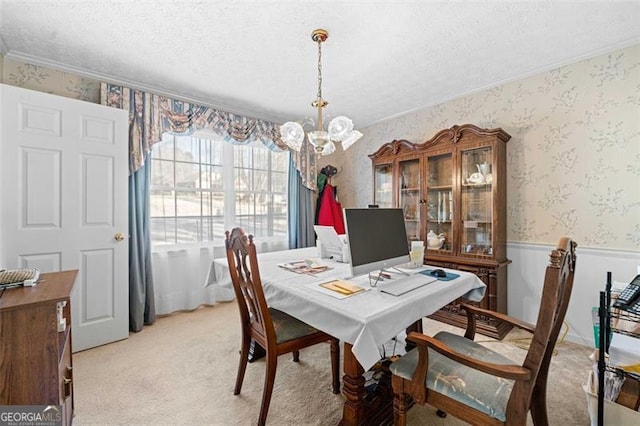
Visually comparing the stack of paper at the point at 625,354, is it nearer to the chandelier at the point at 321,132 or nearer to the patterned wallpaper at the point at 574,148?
the patterned wallpaper at the point at 574,148

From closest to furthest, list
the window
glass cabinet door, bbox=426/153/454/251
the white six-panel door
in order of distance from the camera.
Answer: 1. the white six-panel door
2. glass cabinet door, bbox=426/153/454/251
3. the window

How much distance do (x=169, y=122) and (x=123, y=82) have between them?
509 mm

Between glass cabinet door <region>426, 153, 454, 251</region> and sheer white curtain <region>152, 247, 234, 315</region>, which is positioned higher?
glass cabinet door <region>426, 153, 454, 251</region>

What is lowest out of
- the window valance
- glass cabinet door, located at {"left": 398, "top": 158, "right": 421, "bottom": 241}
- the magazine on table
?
the magazine on table

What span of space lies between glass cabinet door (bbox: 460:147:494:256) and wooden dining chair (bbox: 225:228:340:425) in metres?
1.84

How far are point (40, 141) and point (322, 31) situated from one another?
2313mm

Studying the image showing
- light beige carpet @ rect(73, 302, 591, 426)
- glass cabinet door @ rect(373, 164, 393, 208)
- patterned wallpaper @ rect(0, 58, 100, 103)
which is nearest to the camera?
light beige carpet @ rect(73, 302, 591, 426)

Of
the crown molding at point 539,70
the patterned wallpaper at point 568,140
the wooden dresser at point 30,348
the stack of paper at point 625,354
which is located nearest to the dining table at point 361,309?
the stack of paper at point 625,354

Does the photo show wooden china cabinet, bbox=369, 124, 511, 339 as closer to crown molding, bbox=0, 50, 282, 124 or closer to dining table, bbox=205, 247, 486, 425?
dining table, bbox=205, 247, 486, 425

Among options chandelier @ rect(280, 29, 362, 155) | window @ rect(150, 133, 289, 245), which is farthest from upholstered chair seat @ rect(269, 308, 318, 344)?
window @ rect(150, 133, 289, 245)

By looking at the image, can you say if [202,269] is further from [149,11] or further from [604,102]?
[604,102]

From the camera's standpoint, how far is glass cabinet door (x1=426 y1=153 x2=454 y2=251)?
304 cm

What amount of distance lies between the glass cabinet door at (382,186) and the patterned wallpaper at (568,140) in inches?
44.6

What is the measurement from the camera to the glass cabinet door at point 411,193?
3.31 m
